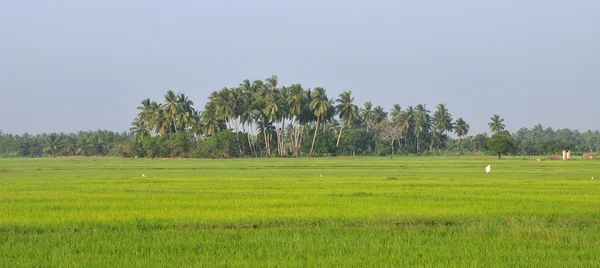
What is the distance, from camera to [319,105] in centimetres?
8531

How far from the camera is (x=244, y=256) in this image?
9844 mm

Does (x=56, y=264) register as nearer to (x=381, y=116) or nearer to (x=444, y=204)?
(x=444, y=204)

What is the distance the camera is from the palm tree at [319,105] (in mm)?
84688

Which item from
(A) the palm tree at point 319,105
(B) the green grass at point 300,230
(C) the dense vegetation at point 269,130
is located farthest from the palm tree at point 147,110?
(B) the green grass at point 300,230

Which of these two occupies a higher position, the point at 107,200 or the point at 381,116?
the point at 381,116

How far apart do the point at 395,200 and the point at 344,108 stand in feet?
234

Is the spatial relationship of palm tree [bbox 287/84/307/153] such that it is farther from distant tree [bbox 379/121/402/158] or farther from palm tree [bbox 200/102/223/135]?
distant tree [bbox 379/121/402/158]

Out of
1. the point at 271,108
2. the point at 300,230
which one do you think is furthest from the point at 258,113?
the point at 300,230

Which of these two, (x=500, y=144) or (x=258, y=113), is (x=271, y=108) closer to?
(x=258, y=113)

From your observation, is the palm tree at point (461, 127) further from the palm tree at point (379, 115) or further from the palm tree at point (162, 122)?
the palm tree at point (162, 122)

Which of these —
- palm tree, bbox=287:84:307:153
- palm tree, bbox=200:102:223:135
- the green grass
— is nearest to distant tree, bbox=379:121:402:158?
palm tree, bbox=287:84:307:153

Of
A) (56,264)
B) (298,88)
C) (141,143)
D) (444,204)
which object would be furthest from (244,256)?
(141,143)

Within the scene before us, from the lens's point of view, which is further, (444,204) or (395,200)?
(395,200)

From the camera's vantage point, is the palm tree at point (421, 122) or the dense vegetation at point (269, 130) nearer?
the dense vegetation at point (269, 130)
